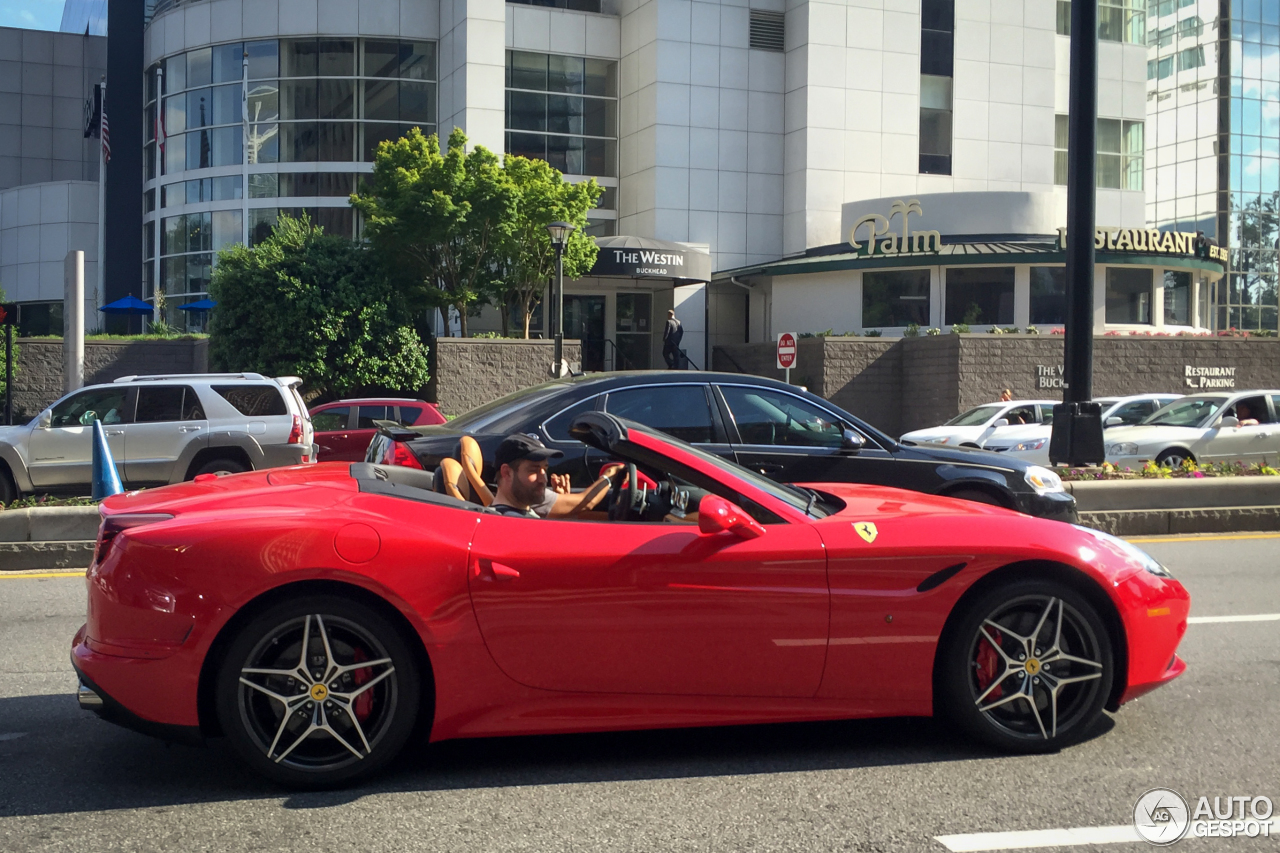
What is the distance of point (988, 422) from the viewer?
817 inches

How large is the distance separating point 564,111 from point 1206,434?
24931mm

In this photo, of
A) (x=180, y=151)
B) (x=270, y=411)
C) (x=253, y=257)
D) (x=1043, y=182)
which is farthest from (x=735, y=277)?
(x=270, y=411)

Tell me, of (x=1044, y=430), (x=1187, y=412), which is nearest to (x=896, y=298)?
(x=1044, y=430)

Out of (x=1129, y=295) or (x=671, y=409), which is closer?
(x=671, y=409)

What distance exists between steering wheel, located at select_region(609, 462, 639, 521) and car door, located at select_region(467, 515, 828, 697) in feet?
0.95

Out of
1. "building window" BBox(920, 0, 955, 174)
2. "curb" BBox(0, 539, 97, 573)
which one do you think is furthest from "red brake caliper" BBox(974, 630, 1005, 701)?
"building window" BBox(920, 0, 955, 174)

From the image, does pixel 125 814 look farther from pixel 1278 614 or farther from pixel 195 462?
pixel 195 462

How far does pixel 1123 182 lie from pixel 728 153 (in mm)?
15260

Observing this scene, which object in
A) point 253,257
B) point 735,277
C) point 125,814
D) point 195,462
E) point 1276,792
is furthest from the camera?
point 735,277

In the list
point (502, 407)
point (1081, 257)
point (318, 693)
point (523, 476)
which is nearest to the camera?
point (318, 693)

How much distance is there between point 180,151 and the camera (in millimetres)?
38188

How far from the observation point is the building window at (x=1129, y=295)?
108 feet

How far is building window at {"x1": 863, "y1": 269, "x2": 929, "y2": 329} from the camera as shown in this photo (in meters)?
33.2

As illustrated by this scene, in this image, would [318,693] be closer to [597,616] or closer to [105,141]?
[597,616]
